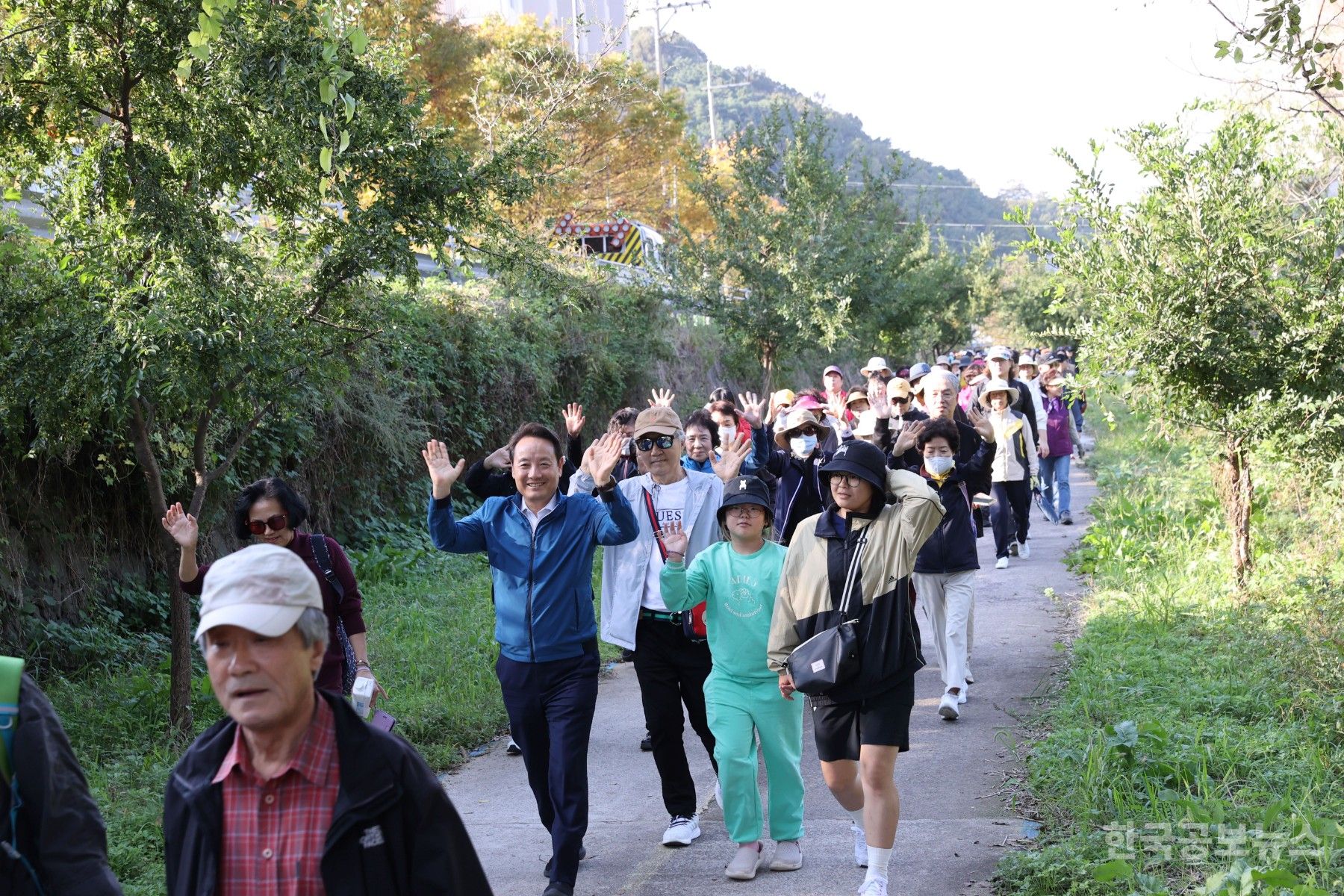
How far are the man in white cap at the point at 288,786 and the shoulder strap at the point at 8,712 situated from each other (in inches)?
14.0

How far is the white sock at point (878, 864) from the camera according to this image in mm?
4957

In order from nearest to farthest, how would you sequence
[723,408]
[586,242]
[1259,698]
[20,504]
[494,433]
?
[1259,698], [20,504], [723,408], [494,433], [586,242]

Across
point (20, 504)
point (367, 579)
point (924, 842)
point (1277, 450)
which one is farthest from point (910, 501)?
point (367, 579)

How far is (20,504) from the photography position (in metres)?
8.64

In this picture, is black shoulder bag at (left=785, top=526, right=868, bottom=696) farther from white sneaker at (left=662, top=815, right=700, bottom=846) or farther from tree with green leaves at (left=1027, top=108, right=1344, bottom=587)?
tree with green leaves at (left=1027, top=108, right=1344, bottom=587)

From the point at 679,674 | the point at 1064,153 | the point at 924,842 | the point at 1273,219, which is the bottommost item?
the point at 924,842

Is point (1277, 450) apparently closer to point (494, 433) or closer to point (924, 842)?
point (924, 842)

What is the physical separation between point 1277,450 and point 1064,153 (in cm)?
274


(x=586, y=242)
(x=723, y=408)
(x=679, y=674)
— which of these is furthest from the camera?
(x=586, y=242)

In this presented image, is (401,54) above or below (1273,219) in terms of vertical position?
above

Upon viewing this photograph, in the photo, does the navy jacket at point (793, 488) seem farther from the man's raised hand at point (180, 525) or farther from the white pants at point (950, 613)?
the man's raised hand at point (180, 525)

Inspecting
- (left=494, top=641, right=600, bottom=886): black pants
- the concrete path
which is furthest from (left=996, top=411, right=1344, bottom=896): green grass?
(left=494, top=641, right=600, bottom=886): black pants

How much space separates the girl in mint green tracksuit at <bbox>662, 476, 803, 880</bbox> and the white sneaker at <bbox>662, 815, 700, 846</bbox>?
1.38ft

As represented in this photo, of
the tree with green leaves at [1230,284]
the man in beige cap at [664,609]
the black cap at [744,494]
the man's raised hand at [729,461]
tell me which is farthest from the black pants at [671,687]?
the tree with green leaves at [1230,284]
